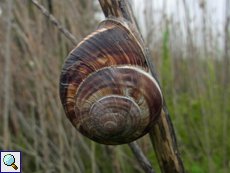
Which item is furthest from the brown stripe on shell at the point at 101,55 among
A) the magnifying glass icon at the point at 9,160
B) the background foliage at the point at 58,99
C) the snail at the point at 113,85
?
the magnifying glass icon at the point at 9,160

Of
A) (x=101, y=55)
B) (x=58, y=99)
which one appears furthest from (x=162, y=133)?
(x=58, y=99)

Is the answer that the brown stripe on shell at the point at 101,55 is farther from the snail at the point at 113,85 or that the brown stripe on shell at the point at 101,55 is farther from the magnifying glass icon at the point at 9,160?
the magnifying glass icon at the point at 9,160

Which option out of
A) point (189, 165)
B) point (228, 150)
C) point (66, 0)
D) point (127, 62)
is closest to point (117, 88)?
point (127, 62)

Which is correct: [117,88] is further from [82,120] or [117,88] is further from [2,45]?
[2,45]

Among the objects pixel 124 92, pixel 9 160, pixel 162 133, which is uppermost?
pixel 124 92

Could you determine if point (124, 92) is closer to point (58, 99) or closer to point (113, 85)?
point (113, 85)

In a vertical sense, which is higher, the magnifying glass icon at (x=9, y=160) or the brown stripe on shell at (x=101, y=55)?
the brown stripe on shell at (x=101, y=55)

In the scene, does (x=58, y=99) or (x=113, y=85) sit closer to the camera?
(x=113, y=85)
